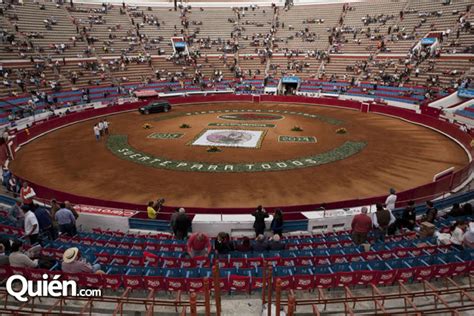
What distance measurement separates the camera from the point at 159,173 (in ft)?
69.0

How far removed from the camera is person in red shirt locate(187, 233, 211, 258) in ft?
31.9

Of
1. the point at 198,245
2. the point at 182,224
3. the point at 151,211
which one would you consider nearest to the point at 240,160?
the point at 151,211

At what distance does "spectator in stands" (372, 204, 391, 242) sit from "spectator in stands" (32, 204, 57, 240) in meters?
12.1

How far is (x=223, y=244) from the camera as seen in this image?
10.6m

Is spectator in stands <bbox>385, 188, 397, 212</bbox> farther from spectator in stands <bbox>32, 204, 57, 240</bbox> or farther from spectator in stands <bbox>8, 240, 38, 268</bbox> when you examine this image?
spectator in stands <bbox>32, 204, 57, 240</bbox>

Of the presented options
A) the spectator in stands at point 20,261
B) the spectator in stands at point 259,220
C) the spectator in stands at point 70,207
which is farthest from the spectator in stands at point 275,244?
the spectator in stands at point 70,207

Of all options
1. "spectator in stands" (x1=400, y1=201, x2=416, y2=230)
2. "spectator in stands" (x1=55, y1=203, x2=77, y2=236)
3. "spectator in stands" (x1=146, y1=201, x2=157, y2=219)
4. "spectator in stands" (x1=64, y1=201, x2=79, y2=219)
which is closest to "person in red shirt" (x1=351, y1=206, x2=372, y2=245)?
"spectator in stands" (x1=400, y1=201, x2=416, y2=230)

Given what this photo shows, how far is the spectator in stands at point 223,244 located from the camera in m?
10.5

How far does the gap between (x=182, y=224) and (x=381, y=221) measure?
7.46 metres

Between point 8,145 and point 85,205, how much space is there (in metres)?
14.3

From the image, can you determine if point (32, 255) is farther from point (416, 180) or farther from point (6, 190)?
point (416, 180)

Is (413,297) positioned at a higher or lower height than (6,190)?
higher

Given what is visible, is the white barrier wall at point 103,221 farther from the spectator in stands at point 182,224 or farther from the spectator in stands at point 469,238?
the spectator in stands at point 469,238

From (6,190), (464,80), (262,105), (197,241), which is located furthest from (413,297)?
(464,80)
